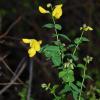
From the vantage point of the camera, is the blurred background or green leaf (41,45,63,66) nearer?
green leaf (41,45,63,66)

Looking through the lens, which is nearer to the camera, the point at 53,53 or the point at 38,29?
the point at 53,53

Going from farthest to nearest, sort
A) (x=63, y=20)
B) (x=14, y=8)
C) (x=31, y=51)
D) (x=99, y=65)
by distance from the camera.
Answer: (x=63, y=20) < (x=14, y=8) < (x=99, y=65) < (x=31, y=51)

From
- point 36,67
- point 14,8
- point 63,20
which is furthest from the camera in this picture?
point 63,20

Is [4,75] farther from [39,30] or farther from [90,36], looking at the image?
Answer: [90,36]

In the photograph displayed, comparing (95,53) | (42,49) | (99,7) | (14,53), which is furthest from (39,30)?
(42,49)

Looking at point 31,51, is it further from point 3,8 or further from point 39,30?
point 3,8

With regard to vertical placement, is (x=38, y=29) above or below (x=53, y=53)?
above

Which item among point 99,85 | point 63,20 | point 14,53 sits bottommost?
point 99,85

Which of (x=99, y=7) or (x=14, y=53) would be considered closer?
(x=14, y=53)

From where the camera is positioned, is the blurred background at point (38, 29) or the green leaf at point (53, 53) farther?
the blurred background at point (38, 29)

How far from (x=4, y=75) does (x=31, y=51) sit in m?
1.77

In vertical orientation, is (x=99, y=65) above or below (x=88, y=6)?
below

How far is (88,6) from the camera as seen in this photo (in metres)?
4.94

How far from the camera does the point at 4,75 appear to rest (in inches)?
150
